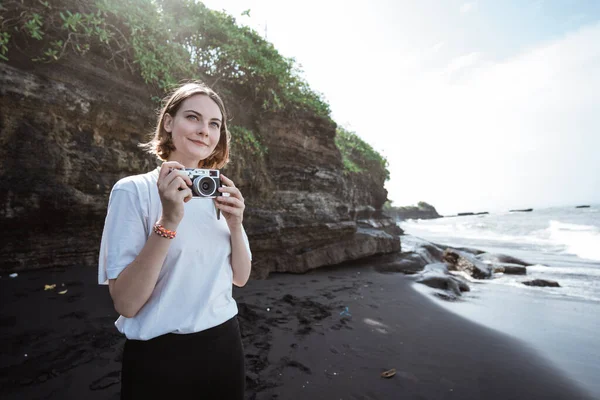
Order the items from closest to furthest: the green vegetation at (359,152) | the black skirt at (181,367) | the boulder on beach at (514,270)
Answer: the black skirt at (181,367) → the boulder on beach at (514,270) → the green vegetation at (359,152)

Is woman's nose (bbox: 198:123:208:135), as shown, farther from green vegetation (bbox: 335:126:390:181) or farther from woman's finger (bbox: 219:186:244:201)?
green vegetation (bbox: 335:126:390:181)

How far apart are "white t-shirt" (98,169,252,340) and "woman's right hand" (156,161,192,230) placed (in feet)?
0.35

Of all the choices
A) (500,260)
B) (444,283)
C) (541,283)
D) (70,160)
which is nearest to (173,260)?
(70,160)

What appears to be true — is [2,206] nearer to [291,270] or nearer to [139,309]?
[139,309]

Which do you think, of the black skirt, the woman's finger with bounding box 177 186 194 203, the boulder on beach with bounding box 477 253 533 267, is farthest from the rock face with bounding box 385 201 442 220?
the woman's finger with bounding box 177 186 194 203

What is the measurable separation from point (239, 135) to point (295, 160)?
6.59 feet

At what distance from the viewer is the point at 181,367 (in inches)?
58.0

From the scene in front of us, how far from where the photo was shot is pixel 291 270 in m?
8.15

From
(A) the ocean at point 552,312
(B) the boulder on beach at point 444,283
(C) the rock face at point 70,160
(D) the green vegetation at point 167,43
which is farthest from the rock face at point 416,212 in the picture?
(C) the rock face at point 70,160

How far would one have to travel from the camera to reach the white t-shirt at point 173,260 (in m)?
1.33

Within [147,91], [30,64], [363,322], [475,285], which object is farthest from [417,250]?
[30,64]

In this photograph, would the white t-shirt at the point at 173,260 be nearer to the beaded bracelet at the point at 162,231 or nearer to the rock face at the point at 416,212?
the beaded bracelet at the point at 162,231

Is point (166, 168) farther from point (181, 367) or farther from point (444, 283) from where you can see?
point (444, 283)

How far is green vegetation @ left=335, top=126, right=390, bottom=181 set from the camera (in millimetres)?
14578
